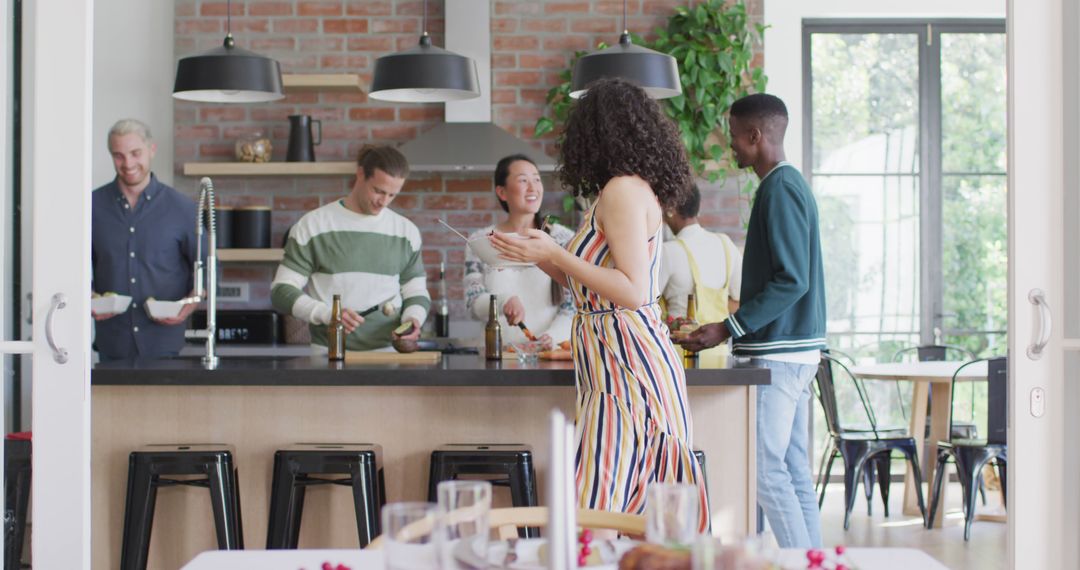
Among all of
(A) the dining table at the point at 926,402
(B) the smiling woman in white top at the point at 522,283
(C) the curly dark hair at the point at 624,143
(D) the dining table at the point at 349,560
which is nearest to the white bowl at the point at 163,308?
(B) the smiling woman in white top at the point at 522,283

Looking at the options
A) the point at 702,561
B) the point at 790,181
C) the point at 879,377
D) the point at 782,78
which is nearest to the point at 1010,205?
the point at 790,181

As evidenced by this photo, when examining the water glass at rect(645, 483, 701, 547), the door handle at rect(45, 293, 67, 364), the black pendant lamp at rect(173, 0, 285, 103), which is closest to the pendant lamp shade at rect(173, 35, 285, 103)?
the black pendant lamp at rect(173, 0, 285, 103)

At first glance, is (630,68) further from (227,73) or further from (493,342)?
(227,73)

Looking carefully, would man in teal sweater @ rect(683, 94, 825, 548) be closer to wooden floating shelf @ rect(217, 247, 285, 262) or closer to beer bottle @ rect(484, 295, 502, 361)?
beer bottle @ rect(484, 295, 502, 361)

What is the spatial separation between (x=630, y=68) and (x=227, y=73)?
1.38 metres

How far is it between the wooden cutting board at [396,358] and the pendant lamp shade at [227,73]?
3.40 feet

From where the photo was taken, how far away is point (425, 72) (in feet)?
12.4

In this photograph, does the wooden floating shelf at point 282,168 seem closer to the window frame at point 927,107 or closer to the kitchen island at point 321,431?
the kitchen island at point 321,431

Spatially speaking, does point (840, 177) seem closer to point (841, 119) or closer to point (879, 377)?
point (841, 119)

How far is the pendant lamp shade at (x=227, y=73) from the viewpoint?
3902 mm

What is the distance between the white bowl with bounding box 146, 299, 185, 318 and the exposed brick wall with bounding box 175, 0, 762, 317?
2.41m

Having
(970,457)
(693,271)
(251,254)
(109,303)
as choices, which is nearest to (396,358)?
(109,303)

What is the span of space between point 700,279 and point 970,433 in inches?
70.8

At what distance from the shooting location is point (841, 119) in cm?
636
